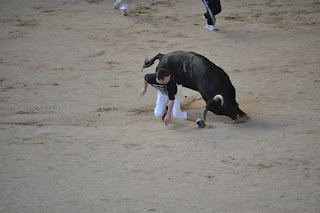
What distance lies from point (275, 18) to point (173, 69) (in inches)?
248

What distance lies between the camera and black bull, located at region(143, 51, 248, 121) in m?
7.98

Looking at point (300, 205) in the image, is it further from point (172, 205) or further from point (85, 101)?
point (85, 101)

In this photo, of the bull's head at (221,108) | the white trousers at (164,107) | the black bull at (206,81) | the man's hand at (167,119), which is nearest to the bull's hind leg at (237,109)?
the black bull at (206,81)

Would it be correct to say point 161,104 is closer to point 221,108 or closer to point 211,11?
point 221,108

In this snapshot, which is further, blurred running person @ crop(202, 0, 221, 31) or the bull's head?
blurred running person @ crop(202, 0, 221, 31)

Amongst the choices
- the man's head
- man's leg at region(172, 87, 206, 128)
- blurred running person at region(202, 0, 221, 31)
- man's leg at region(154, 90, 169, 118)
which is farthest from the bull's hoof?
blurred running person at region(202, 0, 221, 31)

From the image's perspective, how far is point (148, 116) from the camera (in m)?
8.65

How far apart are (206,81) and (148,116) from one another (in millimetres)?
1215

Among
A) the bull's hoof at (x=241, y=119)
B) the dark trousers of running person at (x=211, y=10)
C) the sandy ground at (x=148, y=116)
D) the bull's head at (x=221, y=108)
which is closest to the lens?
the sandy ground at (x=148, y=116)

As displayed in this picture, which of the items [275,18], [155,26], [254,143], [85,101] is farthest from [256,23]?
[254,143]

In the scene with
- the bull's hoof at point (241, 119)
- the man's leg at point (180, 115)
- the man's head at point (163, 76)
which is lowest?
the bull's hoof at point (241, 119)

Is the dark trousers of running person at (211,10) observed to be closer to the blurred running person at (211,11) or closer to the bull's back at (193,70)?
the blurred running person at (211,11)

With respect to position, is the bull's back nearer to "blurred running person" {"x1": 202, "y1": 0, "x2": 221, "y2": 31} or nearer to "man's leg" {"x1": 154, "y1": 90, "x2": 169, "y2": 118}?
"man's leg" {"x1": 154, "y1": 90, "x2": 169, "y2": 118}

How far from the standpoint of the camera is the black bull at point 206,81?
314 inches
